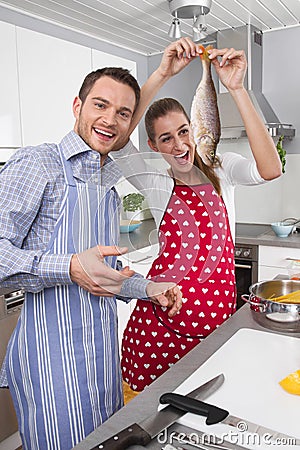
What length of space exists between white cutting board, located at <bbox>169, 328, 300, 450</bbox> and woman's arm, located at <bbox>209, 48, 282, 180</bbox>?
1.17 ft

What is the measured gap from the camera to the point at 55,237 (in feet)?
2.62

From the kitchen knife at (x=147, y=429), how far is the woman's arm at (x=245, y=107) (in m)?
0.39

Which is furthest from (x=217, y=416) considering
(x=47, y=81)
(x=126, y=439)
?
(x=47, y=81)

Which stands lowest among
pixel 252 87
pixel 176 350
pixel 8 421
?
pixel 8 421

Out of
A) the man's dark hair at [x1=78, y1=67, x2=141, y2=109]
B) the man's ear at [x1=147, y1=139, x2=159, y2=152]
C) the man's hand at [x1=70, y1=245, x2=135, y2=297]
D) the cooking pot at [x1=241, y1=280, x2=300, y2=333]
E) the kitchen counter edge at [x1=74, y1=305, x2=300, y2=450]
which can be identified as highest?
the man's dark hair at [x1=78, y1=67, x2=141, y2=109]

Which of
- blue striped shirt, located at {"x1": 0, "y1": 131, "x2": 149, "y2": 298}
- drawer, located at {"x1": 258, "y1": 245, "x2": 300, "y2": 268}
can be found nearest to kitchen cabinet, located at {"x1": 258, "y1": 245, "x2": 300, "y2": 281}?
drawer, located at {"x1": 258, "y1": 245, "x2": 300, "y2": 268}

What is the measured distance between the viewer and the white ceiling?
6.86ft

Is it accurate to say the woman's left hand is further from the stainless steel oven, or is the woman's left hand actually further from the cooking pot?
the stainless steel oven

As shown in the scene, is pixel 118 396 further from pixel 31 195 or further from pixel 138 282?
pixel 31 195

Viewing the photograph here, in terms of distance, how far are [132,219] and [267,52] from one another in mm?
2516

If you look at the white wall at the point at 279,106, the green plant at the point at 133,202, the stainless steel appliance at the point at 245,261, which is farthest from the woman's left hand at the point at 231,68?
the white wall at the point at 279,106

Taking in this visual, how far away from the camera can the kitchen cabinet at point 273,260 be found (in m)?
2.43

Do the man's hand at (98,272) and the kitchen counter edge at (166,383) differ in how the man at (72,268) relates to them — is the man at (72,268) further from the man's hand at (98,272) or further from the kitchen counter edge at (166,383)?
the kitchen counter edge at (166,383)

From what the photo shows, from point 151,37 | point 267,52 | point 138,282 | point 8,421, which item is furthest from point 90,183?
point 267,52
